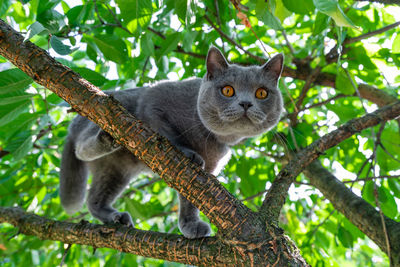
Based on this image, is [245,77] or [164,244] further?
[245,77]

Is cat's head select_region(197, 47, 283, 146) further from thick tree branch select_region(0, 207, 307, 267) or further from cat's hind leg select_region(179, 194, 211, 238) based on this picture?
thick tree branch select_region(0, 207, 307, 267)

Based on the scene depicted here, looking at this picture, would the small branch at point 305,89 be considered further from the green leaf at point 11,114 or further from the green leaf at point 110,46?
the green leaf at point 11,114

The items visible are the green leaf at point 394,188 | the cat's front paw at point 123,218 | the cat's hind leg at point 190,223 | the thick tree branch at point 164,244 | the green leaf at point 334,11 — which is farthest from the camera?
the cat's front paw at point 123,218

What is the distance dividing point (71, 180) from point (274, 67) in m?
1.41

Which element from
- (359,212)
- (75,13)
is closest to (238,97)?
(359,212)

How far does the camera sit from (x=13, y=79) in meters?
1.23

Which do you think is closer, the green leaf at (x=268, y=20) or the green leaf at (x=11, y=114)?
the green leaf at (x=268, y=20)

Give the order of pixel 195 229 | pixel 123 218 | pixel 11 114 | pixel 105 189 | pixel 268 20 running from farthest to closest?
1. pixel 105 189
2. pixel 123 218
3. pixel 195 229
4. pixel 11 114
5. pixel 268 20

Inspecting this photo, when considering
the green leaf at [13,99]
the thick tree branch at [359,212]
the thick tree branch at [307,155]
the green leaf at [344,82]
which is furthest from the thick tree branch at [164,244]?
the green leaf at [344,82]

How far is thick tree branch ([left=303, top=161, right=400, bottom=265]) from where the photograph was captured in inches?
52.2

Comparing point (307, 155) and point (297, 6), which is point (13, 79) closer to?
point (297, 6)

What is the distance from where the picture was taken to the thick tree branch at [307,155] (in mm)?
1209

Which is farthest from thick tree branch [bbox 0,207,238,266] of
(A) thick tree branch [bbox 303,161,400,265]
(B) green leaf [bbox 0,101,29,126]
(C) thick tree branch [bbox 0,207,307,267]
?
(A) thick tree branch [bbox 303,161,400,265]

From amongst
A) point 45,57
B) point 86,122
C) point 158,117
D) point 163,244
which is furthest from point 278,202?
point 86,122
